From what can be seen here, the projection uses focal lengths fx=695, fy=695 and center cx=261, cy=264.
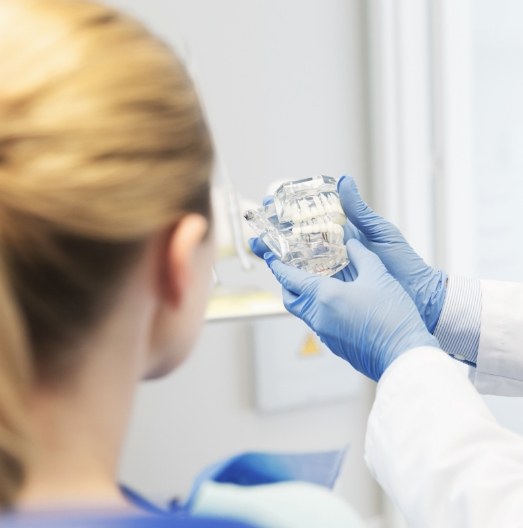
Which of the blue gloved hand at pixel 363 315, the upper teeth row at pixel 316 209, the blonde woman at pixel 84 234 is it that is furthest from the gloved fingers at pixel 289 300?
the blonde woman at pixel 84 234

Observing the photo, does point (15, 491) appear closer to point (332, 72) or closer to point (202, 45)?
point (202, 45)

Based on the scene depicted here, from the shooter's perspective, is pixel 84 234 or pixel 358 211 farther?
pixel 358 211

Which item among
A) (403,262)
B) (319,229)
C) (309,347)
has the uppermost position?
(319,229)

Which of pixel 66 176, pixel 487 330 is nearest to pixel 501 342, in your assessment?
pixel 487 330

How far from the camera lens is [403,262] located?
1102 mm

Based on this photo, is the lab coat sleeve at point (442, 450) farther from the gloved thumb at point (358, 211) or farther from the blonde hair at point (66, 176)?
the blonde hair at point (66, 176)

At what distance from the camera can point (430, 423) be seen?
0.80 m

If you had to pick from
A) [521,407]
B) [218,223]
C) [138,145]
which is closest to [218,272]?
[218,223]

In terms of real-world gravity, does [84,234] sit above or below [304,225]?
above

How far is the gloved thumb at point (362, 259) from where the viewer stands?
0.96 meters

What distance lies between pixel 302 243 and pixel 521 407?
3.76ft

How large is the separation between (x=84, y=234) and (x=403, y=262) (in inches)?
28.0

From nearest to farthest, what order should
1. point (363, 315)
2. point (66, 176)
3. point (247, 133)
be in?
point (66, 176) → point (363, 315) → point (247, 133)

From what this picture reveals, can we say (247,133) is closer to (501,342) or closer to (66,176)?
(501,342)
